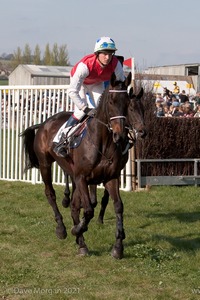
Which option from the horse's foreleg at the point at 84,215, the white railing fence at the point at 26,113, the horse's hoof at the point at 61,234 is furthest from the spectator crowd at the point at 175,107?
the horse's foreleg at the point at 84,215

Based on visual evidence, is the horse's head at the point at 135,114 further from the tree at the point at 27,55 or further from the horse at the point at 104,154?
the tree at the point at 27,55

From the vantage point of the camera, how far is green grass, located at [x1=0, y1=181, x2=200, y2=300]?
17.3 ft

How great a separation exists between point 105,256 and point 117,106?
1890 millimetres

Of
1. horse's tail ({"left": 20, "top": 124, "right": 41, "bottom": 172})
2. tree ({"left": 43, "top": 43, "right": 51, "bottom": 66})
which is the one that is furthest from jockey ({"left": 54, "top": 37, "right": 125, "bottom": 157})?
tree ({"left": 43, "top": 43, "right": 51, "bottom": 66})

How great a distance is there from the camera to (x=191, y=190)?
1103 cm

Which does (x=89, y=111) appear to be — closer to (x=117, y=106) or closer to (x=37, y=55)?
(x=117, y=106)

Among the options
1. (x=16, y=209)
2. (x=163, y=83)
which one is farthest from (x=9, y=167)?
(x=163, y=83)

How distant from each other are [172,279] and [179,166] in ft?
20.5

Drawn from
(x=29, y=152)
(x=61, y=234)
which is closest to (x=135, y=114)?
(x=61, y=234)

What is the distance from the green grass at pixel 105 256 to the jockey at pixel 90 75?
137cm

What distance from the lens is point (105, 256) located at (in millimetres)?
6461

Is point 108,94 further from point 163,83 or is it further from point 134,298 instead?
point 163,83

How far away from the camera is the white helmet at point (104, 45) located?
632 centimetres

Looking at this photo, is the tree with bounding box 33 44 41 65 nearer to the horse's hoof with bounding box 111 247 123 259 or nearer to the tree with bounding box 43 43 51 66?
the tree with bounding box 43 43 51 66
